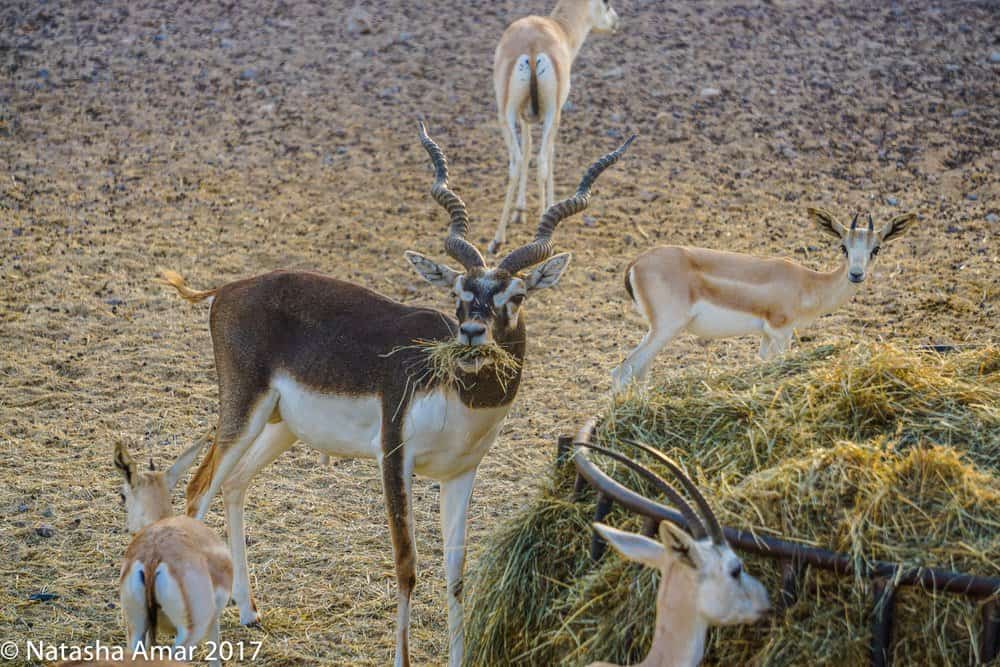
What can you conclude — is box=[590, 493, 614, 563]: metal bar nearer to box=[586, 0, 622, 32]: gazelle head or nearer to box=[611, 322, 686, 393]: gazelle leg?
box=[611, 322, 686, 393]: gazelle leg

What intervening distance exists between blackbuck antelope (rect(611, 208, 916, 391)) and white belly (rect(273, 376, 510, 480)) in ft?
8.47

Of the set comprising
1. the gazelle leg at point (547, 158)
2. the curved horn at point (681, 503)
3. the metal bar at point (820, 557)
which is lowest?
the metal bar at point (820, 557)

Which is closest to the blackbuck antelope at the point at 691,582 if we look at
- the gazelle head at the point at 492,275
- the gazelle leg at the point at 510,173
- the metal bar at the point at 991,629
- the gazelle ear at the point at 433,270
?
the metal bar at the point at 991,629

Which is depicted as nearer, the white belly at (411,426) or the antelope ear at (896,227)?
the white belly at (411,426)

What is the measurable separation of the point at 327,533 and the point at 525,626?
238cm

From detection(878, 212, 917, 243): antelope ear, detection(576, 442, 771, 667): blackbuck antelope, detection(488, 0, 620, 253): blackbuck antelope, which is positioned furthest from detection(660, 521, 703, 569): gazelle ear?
detection(488, 0, 620, 253): blackbuck antelope

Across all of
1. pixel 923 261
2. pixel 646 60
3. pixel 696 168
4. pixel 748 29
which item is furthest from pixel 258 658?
pixel 748 29

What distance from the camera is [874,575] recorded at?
3.16m

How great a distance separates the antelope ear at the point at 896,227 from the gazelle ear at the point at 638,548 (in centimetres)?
512

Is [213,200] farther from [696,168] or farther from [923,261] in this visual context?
[923,261]

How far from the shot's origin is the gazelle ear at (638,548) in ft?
11.0

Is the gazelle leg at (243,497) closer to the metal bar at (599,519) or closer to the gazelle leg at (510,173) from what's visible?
the metal bar at (599,519)

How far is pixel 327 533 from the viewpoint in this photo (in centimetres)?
621

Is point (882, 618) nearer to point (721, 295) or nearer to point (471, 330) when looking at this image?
point (471, 330)
